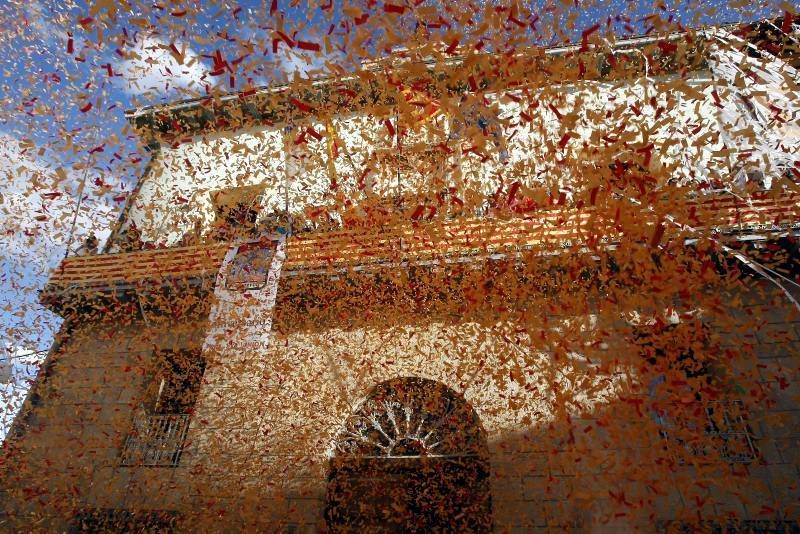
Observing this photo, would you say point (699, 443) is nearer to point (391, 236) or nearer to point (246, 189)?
point (391, 236)

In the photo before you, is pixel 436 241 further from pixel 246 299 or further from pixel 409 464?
pixel 409 464

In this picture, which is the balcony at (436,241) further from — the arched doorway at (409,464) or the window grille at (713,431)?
the window grille at (713,431)

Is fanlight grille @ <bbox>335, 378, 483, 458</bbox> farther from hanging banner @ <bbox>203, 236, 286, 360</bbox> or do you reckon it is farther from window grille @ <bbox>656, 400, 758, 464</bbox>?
window grille @ <bbox>656, 400, 758, 464</bbox>

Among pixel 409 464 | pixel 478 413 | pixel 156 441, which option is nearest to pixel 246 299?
pixel 156 441

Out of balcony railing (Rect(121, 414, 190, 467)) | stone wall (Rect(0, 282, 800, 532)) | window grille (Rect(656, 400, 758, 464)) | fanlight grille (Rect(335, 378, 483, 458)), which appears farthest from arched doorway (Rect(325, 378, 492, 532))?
balcony railing (Rect(121, 414, 190, 467))

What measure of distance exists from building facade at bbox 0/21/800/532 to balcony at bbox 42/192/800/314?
0.05 metres

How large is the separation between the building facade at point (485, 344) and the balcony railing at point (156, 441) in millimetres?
45

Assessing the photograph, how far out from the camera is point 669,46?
11953 millimetres

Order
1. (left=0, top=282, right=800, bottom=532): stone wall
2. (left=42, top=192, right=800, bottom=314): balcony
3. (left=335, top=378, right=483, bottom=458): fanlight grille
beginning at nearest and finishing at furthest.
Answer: (left=0, top=282, right=800, bottom=532): stone wall, (left=42, top=192, right=800, bottom=314): balcony, (left=335, top=378, right=483, bottom=458): fanlight grille

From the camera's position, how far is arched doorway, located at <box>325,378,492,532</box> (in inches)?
338

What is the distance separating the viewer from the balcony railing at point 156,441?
9.27 m

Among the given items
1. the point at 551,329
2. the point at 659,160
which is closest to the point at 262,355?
the point at 551,329

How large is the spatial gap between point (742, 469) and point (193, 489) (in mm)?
9903

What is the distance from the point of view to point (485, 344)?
913 centimetres
